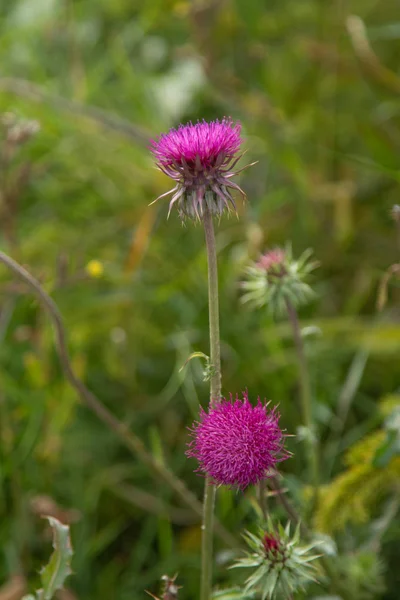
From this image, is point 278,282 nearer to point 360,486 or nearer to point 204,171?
point 204,171

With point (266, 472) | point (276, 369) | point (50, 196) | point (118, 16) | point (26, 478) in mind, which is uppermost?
point (118, 16)

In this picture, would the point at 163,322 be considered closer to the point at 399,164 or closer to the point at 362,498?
the point at 399,164

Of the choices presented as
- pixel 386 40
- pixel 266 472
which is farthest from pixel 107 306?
pixel 386 40

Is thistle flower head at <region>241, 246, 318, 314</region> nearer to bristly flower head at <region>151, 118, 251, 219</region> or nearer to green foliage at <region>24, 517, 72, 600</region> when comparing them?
bristly flower head at <region>151, 118, 251, 219</region>

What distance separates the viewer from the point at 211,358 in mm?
1111

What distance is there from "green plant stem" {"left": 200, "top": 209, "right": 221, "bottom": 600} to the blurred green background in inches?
11.3

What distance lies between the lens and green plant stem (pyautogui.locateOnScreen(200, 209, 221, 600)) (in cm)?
105

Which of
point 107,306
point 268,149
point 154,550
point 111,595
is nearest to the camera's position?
point 111,595

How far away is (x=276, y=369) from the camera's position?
2.18 meters

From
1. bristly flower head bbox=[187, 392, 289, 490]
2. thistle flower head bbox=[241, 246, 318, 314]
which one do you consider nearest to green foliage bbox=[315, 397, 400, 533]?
thistle flower head bbox=[241, 246, 318, 314]

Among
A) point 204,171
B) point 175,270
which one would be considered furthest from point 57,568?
point 175,270

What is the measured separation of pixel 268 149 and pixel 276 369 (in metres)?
0.83

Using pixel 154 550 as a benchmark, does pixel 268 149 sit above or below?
above

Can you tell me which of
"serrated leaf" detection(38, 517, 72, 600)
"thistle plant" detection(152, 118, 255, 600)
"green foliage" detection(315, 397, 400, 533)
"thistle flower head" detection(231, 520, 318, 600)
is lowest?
"thistle flower head" detection(231, 520, 318, 600)
